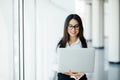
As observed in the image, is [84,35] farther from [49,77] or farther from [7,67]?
[7,67]

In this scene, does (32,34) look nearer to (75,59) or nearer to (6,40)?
(6,40)

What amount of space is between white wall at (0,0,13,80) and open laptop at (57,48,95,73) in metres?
0.85

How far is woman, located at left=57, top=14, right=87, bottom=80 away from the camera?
3266mm

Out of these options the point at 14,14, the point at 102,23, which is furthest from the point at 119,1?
the point at 14,14

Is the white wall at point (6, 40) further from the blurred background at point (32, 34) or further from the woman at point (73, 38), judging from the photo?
the woman at point (73, 38)

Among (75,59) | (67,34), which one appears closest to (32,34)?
(67,34)

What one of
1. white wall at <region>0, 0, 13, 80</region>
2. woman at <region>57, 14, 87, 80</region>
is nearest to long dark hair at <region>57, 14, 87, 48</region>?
woman at <region>57, 14, 87, 80</region>

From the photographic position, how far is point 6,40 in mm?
3662

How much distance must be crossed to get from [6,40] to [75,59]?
1.06 meters

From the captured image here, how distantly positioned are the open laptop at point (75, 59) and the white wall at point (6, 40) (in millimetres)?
847

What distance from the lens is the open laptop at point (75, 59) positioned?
3.23 m

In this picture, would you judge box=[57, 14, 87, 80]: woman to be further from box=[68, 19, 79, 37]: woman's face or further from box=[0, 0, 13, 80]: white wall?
box=[0, 0, 13, 80]: white wall

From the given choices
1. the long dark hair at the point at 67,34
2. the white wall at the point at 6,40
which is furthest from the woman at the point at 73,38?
the white wall at the point at 6,40

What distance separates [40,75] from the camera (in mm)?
3691
